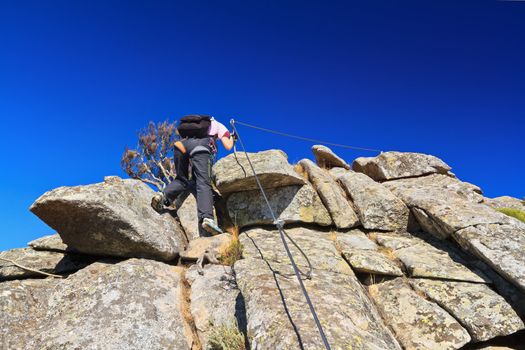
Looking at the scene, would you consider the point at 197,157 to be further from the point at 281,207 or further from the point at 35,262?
the point at 35,262

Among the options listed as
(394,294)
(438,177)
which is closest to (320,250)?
(394,294)

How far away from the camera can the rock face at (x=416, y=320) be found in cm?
500

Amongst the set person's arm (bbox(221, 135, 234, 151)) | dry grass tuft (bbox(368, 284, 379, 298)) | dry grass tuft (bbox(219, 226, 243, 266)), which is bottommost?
dry grass tuft (bbox(368, 284, 379, 298))

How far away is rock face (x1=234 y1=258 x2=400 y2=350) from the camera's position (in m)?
3.81

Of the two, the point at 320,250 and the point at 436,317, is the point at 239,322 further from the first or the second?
the point at 436,317

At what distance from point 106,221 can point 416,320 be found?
560cm

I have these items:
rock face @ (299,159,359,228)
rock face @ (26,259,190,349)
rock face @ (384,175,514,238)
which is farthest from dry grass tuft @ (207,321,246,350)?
rock face @ (384,175,514,238)

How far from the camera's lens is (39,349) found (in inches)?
182

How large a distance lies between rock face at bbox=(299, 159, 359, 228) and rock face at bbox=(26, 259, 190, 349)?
4.12m

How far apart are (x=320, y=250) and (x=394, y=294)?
1533 millimetres

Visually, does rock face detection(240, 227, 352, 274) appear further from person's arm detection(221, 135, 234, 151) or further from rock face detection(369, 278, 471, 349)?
person's arm detection(221, 135, 234, 151)

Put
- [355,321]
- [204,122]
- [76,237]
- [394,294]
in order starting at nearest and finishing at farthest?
[355,321] < [394,294] < [76,237] < [204,122]

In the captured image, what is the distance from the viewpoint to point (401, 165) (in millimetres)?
11773

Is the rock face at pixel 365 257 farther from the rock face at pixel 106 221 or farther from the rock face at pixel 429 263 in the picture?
the rock face at pixel 106 221
